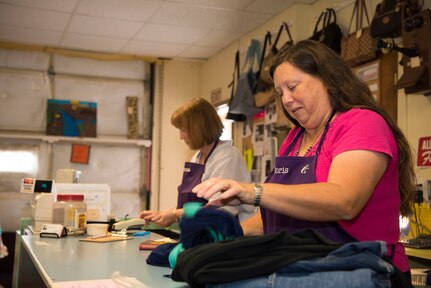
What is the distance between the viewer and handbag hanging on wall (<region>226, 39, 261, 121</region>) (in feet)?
15.3

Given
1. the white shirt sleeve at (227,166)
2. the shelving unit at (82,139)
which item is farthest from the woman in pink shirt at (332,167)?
the shelving unit at (82,139)

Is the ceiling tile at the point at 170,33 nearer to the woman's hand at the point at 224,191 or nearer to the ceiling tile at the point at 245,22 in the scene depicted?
the ceiling tile at the point at 245,22

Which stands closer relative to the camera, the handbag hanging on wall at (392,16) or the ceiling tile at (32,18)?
the handbag hanging on wall at (392,16)

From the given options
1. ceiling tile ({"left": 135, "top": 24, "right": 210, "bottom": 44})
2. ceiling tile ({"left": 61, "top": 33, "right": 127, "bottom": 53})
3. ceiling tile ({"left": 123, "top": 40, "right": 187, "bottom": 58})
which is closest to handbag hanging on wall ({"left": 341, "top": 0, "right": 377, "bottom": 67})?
ceiling tile ({"left": 135, "top": 24, "right": 210, "bottom": 44})

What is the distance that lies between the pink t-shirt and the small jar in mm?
1814

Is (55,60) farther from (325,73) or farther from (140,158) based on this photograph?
(325,73)

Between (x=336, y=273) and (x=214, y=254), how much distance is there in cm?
24

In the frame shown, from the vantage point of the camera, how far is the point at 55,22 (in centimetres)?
483

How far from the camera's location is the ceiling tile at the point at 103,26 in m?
4.74

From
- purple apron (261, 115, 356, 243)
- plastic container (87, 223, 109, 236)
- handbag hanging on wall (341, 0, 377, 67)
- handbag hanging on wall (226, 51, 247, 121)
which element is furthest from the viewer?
handbag hanging on wall (226, 51, 247, 121)

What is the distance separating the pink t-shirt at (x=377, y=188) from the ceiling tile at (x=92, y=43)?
4367 millimetres

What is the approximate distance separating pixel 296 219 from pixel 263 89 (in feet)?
10.2

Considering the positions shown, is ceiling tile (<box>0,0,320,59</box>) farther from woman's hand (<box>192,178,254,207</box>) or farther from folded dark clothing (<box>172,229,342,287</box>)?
folded dark clothing (<box>172,229,342,287</box>)

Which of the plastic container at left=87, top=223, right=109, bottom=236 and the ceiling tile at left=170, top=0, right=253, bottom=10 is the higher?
the ceiling tile at left=170, top=0, right=253, bottom=10
